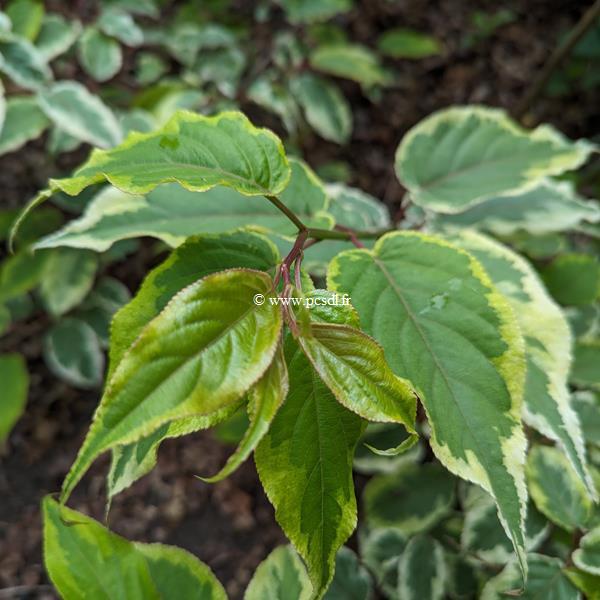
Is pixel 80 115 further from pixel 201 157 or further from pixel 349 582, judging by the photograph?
pixel 349 582

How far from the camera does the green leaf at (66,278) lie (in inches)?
61.6

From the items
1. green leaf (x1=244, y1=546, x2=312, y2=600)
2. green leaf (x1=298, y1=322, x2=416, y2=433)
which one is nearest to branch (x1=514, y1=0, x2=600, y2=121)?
green leaf (x1=298, y1=322, x2=416, y2=433)

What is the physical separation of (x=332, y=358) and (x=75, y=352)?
50.5 inches

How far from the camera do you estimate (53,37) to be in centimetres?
158

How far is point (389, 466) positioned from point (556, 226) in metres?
0.61

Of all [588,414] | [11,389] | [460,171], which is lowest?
[11,389]

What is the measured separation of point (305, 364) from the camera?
61 centimetres

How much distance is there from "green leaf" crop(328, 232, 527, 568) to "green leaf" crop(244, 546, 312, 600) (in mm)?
352

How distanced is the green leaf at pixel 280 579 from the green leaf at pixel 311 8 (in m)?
1.66

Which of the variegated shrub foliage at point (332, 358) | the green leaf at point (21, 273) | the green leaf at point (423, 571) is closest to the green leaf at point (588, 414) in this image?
the variegated shrub foliage at point (332, 358)

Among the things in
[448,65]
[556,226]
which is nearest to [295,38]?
[448,65]

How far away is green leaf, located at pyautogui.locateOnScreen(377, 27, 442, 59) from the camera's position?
6.93 feet

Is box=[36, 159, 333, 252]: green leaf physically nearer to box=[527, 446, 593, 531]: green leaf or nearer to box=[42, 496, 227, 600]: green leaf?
box=[42, 496, 227, 600]: green leaf

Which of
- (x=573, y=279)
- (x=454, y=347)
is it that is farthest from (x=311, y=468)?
(x=573, y=279)
